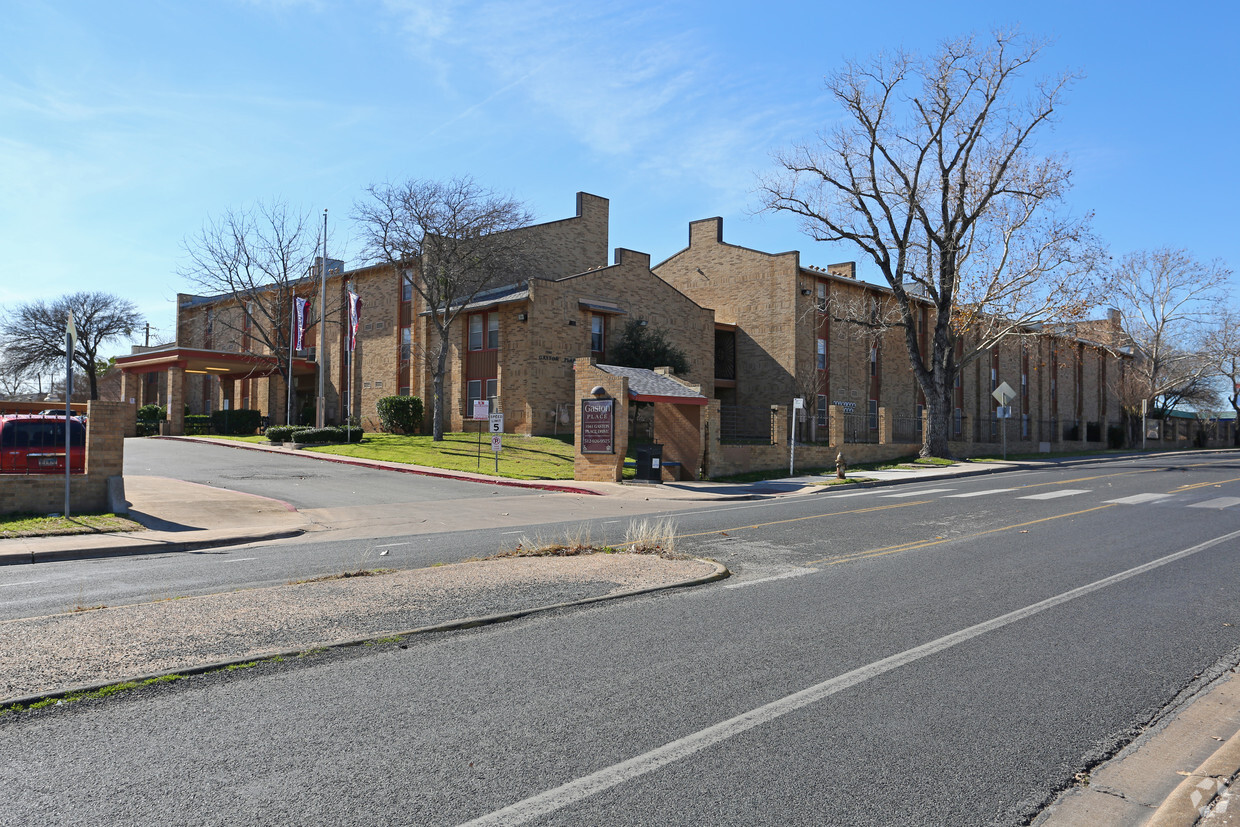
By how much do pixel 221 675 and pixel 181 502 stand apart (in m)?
14.6

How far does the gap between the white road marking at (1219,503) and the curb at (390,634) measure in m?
13.6

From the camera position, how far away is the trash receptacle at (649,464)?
84.4 feet

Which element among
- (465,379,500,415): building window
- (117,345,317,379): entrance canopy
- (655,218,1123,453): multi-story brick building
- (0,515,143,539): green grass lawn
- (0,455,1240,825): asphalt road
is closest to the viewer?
(0,455,1240,825): asphalt road

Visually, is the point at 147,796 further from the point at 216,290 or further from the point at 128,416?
the point at 216,290

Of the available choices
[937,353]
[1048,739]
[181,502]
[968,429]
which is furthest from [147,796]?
[968,429]

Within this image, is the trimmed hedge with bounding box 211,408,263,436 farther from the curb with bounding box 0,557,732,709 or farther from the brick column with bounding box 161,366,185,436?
the curb with bounding box 0,557,732,709

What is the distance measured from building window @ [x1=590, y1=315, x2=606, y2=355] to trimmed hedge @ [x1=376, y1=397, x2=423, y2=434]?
9169 mm

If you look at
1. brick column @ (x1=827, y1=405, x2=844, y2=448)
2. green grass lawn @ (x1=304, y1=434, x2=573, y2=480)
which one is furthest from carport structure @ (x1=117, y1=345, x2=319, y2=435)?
brick column @ (x1=827, y1=405, x2=844, y2=448)

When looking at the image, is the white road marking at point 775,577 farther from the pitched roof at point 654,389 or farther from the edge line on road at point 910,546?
the pitched roof at point 654,389

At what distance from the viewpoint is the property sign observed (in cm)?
2555

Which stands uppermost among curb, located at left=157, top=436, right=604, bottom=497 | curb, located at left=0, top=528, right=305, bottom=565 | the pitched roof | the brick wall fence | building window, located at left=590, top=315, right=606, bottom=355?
building window, located at left=590, top=315, right=606, bottom=355

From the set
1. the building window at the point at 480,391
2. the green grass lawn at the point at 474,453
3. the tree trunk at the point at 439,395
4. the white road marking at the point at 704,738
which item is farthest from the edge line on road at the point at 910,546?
the building window at the point at 480,391

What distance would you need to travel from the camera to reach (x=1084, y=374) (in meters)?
70.2

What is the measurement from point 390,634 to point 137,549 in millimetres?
8493
